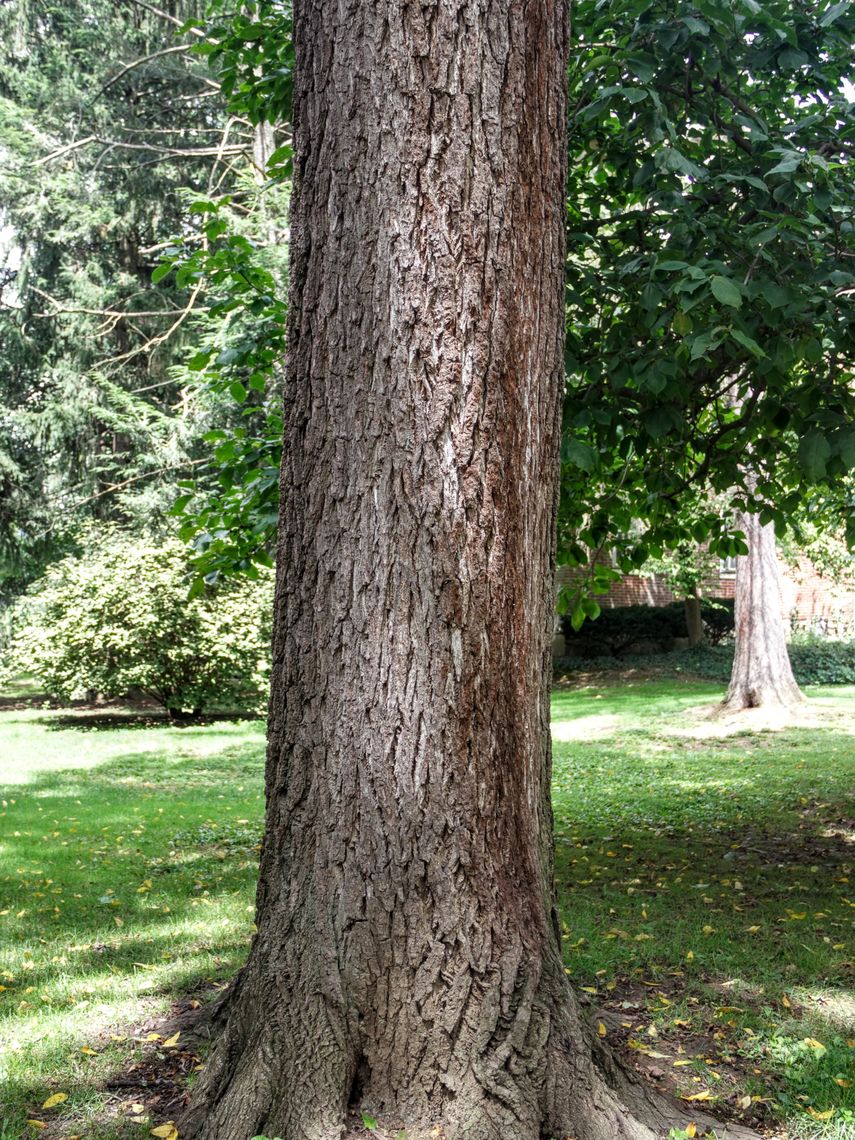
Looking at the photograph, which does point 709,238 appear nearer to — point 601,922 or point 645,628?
point 601,922

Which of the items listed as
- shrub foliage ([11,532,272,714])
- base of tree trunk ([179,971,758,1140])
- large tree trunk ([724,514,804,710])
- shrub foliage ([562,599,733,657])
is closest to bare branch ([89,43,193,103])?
shrub foliage ([11,532,272,714])

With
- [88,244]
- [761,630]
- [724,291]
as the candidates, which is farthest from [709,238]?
[88,244]

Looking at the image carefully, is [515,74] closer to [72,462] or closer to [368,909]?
[368,909]

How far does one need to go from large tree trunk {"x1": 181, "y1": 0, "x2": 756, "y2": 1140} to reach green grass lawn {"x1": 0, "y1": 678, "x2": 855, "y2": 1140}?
585 mm

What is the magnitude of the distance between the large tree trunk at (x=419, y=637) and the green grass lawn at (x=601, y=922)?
0.59 meters

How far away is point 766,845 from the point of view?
706 centimetres

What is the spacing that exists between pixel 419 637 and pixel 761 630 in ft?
43.0

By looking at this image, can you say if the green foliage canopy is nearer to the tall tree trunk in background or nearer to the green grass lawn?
the green grass lawn

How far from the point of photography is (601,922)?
5.16 m

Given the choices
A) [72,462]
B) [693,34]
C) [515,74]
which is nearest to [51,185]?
[72,462]

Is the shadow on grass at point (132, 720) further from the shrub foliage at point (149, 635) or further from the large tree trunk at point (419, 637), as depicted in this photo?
the large tree trunk at point (419, 637)

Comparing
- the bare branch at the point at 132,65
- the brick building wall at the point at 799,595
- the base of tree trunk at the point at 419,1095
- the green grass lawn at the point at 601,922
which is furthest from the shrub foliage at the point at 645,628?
the base of tree trunk at the point at 419,1095

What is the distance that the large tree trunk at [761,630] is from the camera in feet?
48.6

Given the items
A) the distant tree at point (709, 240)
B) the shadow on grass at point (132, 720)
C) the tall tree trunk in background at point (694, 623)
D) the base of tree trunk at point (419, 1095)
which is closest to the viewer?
the base of tree trunk at point (419, 1095)
